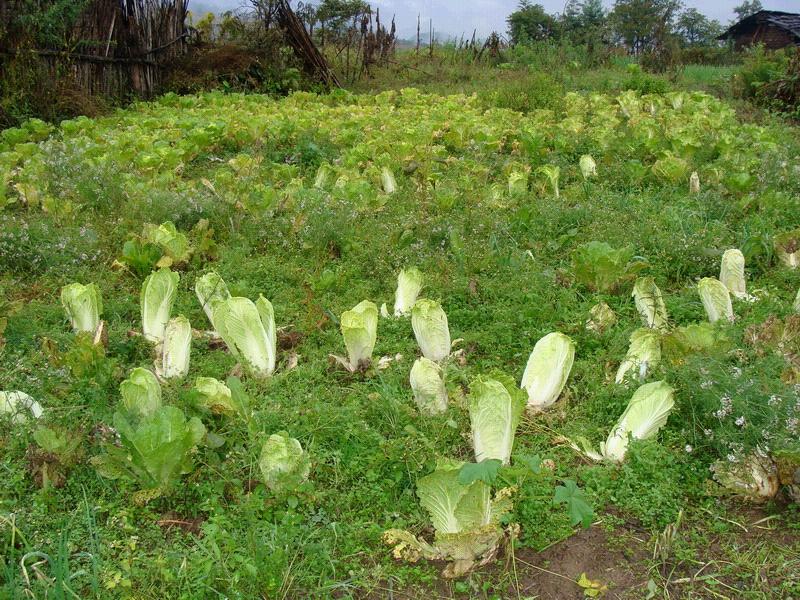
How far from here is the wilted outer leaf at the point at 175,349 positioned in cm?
328

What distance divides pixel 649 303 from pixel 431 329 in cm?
128

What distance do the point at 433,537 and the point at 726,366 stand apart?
57.1 inches

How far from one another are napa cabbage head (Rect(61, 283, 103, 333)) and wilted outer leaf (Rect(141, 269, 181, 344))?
10.0 inches

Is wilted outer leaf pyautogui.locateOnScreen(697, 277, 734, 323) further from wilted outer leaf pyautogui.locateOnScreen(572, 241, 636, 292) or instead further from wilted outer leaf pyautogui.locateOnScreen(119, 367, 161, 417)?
wilted outer leaf pyautogui.locateOnScreen(119, 367, 161, 417)

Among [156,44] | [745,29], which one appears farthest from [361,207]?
[745,29]

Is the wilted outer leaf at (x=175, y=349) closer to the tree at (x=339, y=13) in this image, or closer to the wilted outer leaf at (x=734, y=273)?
the wilted outer leaf at (x=734, y=273)

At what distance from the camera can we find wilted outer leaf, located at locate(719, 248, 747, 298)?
3875mm

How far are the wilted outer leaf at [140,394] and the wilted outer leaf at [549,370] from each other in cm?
162

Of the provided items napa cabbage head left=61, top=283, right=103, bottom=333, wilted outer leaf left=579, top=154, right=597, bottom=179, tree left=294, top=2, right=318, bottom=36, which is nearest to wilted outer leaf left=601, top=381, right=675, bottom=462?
napa cabbage head left=61, top=283, right=103, bottom=333

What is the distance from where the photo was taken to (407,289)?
155 inches

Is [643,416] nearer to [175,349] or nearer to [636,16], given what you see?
[175,349]

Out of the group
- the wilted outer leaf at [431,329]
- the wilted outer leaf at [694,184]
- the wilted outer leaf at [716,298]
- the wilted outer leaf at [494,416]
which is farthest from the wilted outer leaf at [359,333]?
the wilted outer leaf at [694,184]

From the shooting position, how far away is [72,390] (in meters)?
3.06

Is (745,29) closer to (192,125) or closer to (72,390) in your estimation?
(192,125)
